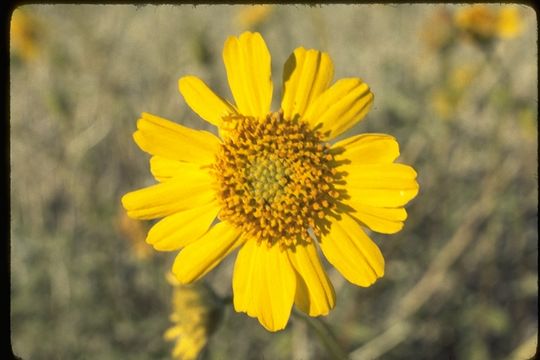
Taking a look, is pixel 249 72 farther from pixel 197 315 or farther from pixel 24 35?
pixel 24 35

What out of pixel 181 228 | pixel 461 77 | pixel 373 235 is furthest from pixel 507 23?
pixel 181 228

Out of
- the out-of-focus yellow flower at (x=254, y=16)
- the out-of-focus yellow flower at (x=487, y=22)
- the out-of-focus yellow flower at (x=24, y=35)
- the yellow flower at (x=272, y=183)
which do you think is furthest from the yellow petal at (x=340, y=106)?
the out-of-focus yellow flower at (x=24, y=35)

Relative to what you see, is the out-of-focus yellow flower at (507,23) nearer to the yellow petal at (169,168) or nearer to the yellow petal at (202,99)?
the yellow petal at (202,99)

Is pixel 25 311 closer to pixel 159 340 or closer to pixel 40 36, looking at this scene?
pixel 159 340

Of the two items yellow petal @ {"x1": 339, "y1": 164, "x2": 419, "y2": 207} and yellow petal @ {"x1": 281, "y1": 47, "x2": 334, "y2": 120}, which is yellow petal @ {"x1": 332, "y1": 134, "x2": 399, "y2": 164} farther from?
yellow petal @ {"x1": 281, "y1": 47, "x2": 334, "y2": 120}

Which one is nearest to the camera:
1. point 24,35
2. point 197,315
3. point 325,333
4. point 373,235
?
point 325,333

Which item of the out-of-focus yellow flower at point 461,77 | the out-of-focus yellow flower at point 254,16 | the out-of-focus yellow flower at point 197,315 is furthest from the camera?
the out-of-focus yellow flower at point 254,16

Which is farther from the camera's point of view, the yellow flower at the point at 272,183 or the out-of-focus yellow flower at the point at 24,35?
the out-of-focus yellow flower at the point at 24,35
